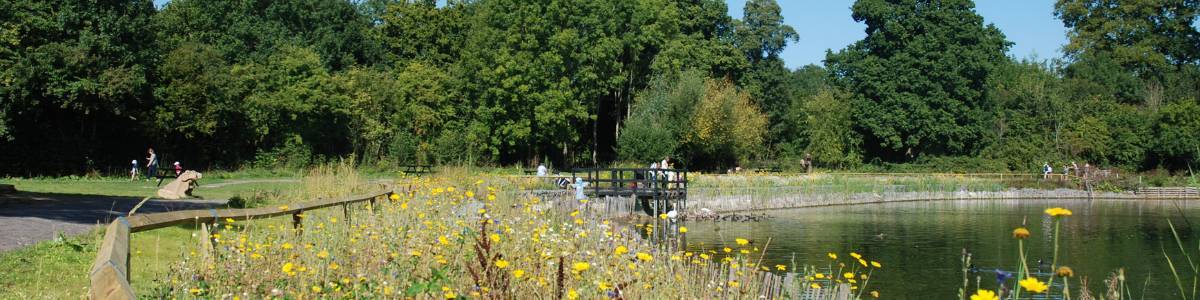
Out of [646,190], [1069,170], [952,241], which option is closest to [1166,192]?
[1069,170]

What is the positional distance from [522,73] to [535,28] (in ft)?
6.97

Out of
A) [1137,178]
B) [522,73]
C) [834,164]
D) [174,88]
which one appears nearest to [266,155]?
[174,88]

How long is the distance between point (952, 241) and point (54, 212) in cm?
1864

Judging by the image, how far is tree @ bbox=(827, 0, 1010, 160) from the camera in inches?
2156

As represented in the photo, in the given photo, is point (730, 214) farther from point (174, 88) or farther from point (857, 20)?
point (857, 20)

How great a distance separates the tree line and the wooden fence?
92.2 ft

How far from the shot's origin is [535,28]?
1866 inches

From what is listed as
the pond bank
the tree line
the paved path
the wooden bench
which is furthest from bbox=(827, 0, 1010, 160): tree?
the paved path

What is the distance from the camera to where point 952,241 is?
80.1ft

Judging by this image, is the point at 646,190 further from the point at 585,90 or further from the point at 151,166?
the point at 585,90

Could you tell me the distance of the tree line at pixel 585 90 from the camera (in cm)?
3844

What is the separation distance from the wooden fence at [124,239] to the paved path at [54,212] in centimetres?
259

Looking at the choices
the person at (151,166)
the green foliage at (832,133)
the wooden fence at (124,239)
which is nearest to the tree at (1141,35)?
the green foliage at (832,133)

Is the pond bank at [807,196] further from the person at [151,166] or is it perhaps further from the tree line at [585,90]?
the person at [151,166]
